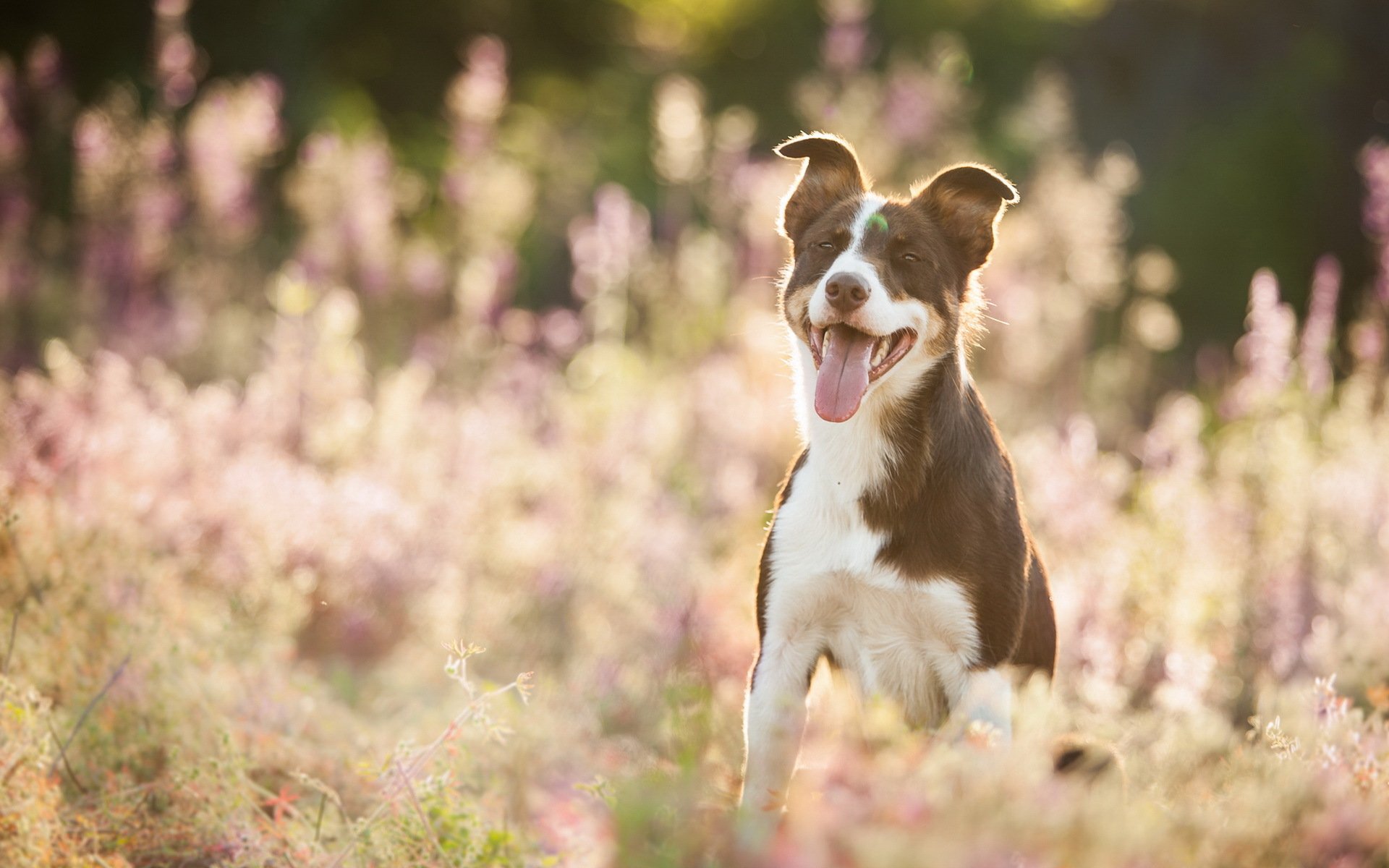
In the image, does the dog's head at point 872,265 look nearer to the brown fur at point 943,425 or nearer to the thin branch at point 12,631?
the brown fur at point 943,425

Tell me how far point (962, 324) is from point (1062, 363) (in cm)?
525

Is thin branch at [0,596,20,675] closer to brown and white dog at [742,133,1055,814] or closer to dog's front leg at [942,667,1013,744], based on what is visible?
brown and white dog at [742,133,1055,814]

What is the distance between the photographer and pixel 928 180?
3.65m

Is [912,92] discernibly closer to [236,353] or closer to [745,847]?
[236,353]

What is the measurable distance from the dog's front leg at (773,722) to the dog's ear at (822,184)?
53.0 inches

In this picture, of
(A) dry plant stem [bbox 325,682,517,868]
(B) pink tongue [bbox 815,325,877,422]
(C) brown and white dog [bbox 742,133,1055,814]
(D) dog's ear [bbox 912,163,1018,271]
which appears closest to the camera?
(A) dry plant stem [bbox 325,682,517,868]

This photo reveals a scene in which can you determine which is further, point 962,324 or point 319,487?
point 319,487

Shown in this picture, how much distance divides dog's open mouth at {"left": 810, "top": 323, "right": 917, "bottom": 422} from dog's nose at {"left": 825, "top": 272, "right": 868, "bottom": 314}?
14cm

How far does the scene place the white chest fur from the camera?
3.10 metres

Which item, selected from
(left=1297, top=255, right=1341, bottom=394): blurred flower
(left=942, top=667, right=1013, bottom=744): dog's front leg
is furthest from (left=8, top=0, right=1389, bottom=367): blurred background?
(left=942, top=667, right=1013, bottom=744): dog's front leg

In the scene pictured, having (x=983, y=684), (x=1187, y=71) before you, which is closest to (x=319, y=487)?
(x=983, y=684)

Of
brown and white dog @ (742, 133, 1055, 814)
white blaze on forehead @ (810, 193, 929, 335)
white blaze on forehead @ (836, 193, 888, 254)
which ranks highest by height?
white blaze on forehead @ (836, 193, 888, 254)

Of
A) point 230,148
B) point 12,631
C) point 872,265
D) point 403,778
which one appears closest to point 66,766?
point 12,631

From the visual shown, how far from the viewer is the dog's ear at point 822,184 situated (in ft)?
12.3
